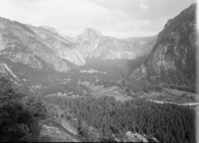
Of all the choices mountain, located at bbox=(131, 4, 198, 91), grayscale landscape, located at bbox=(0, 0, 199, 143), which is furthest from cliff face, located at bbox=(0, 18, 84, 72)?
mountain, located at bbox=(131, 4, 198, 91)

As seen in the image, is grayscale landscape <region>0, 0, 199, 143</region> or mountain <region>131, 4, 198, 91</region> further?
mountain <region>131, 4, 198, 91</region>

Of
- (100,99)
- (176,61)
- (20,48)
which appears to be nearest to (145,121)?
(100,99)

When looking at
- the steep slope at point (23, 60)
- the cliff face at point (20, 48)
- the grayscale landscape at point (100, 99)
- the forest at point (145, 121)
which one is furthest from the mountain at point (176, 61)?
the cliff face at point (20, 48)

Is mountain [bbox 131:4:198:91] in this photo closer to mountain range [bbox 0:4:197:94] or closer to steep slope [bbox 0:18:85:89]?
mountain range [bbox 0:4:197:94]

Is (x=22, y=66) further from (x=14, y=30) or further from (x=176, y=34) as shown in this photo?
(x=176, y=34)

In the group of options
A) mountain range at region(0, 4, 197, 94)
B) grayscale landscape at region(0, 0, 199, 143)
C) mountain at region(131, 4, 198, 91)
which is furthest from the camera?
mountain range at region(0, 4, 197, 94)

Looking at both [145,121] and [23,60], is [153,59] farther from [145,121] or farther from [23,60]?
[23,60]

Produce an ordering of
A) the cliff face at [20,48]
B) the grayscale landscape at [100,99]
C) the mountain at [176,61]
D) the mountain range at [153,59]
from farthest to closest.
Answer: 1. the cliff face at [20,48]
2. the mountain range at [153,59]
3. the mountain at [176,61]
4. the grayscale landscape at [100,99]

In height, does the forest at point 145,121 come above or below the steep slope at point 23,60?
below

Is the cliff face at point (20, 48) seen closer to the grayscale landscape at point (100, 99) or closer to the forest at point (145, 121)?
the grayscale landscape at point (100, 99)
